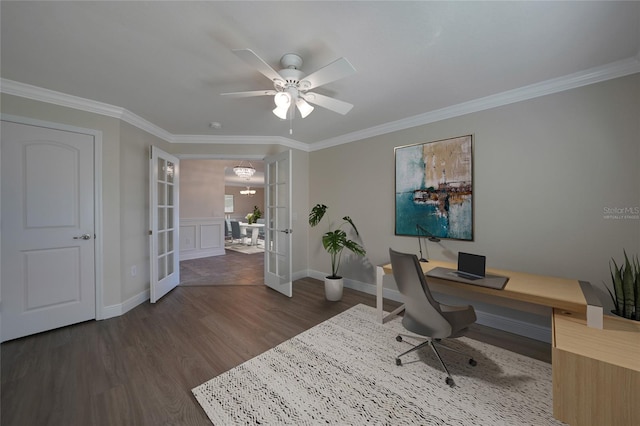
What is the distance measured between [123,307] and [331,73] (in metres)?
3.46

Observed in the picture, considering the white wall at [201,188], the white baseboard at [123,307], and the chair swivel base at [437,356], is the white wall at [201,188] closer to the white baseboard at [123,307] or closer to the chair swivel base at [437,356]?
the white baseboard at [123,307]

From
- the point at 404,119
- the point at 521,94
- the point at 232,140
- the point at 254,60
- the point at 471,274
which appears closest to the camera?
the point at 254,60

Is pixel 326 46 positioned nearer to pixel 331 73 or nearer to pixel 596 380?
pixel 331 73

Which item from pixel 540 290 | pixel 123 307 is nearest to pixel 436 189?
pixel 540 290

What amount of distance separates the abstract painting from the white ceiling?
553 millimetres

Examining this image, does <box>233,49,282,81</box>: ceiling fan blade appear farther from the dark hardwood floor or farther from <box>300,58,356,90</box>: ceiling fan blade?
the dark hardwood floor

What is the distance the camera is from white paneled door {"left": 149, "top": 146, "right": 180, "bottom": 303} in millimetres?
3162

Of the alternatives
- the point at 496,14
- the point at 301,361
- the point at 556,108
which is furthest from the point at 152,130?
the point at 556,108

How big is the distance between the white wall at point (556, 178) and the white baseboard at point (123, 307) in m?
3.69

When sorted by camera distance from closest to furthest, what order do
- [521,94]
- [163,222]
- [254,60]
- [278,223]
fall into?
[254,60] → [521,94] → [163,222] → [278,223]

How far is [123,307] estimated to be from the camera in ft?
9.43

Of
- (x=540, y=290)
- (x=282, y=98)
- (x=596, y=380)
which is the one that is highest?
(x=282, y=98)

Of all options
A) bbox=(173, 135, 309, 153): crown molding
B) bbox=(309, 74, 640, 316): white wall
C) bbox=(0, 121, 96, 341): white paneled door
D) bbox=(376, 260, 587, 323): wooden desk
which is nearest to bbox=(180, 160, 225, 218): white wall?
bbox=(173, 135, 309, 153): crown molding

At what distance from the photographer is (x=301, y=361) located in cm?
200
